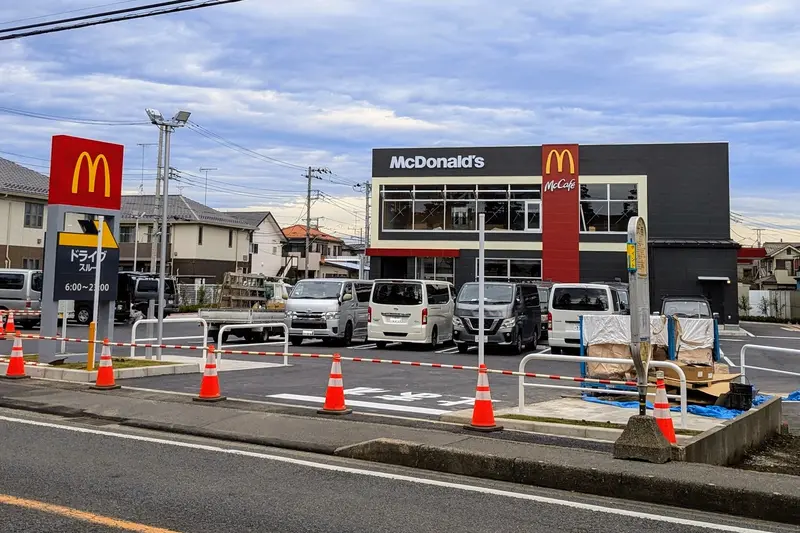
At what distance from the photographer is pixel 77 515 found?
5.39 m

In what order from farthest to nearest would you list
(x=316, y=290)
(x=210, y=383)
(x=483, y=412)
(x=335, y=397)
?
(x=316, y=290) < (x=210, y=383) < (x=335, y=397) < (x=483, y=412)

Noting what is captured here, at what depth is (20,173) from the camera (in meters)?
44.1

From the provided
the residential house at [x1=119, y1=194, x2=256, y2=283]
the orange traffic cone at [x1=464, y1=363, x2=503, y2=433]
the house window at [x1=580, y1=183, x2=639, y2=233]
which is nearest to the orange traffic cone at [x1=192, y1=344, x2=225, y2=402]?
the orange traffic cone at [x1=464, y1=363, x2=503, y2=433]

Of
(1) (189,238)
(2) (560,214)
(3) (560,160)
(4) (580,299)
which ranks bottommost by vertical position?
(4) (580,299)

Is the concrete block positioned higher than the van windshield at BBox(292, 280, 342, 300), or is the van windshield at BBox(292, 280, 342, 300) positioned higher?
the van windshield at BBox(292, 280, 342, 300)

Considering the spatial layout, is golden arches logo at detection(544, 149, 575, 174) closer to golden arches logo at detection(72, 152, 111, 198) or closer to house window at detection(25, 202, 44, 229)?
golden arches logo at detection(72, 152, 111, 198)

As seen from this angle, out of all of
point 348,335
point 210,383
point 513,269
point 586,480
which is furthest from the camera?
point 513,269

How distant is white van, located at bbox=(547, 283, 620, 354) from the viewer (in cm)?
2056

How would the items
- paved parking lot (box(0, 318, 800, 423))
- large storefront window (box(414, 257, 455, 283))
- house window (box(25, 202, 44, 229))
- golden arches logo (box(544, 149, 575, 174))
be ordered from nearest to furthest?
1. paved parking lot (box(0, 318, 800, 423))
2. golden arches logo (box(544, 149, 575, 174))
3. large storefront window (box(414, 257, 455, 283))
4. house window (box(25, 202, 44, 229))

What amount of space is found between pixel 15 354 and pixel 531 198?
94.7 ft

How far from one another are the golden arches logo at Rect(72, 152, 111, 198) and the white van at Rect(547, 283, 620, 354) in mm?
11984

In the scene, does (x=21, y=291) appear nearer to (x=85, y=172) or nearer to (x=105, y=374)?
(x=85, y=172)

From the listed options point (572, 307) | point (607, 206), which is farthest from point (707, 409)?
point (607, 206)

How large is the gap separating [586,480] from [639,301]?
1.75m
